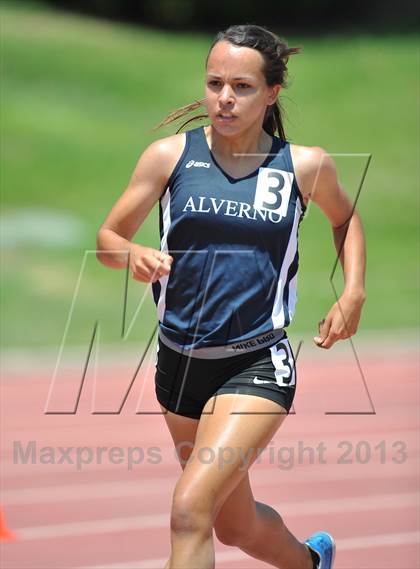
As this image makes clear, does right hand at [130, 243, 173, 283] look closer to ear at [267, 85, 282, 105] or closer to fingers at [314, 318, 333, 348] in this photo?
fingers at [314, 318, 333, 348]

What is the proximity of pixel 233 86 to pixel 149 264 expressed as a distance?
87 centimetres

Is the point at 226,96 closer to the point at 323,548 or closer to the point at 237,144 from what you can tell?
the point at 237,144

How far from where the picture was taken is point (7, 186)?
2130 cm

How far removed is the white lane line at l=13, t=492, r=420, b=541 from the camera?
6.63m

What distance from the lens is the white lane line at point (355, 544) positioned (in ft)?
19.9

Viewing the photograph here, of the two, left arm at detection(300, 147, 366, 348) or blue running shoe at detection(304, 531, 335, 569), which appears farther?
blue running shoe at detection(304, 531, 335, 569)

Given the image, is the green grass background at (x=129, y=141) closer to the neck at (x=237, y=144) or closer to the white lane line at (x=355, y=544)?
the white lane line at (x=355, y=544)

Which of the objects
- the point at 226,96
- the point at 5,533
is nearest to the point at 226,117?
the point at 226,96

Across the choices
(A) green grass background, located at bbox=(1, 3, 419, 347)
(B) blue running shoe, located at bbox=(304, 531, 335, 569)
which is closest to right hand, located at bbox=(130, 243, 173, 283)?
(B) blue running shoe, located at bbox=(304, 531, 335, 569)

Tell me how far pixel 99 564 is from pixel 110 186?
16.4 metres

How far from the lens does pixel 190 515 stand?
13.7ft

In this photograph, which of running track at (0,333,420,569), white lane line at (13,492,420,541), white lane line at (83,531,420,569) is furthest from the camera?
white lane line at (13,492,420,541)
